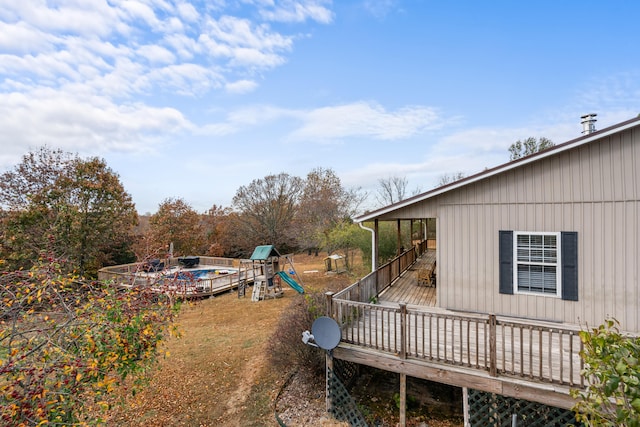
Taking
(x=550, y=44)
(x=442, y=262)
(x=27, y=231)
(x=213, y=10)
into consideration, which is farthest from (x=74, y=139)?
(x=550, y=44)

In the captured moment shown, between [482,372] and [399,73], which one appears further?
[399,73]

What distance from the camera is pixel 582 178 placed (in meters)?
6.02

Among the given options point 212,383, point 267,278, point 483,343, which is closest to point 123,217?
point 267,278

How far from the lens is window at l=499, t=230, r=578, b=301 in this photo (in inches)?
239

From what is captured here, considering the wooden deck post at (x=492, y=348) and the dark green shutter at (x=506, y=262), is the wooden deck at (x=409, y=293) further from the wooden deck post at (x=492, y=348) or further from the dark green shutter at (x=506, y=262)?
the wooden deck post at (x=492, y=348)

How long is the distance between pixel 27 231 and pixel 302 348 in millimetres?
15958

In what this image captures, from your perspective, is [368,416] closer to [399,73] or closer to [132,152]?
[399,73]

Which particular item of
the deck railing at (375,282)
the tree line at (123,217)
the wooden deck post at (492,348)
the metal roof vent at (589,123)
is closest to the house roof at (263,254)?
the tree line at (123,217)

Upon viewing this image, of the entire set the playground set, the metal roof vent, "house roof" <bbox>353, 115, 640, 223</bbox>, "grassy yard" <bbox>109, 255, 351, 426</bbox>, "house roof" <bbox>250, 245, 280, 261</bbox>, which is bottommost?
"grassy yard" <bbox>109, 255, 351, 426</bbox>

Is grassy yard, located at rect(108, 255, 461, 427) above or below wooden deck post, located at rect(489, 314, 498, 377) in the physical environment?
below

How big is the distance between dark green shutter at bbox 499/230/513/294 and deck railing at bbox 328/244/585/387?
32.2 inches

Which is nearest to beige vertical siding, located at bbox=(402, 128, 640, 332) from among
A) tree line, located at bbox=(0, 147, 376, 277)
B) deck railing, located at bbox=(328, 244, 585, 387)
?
deck railing, located at bbox=(328, 244, 585, 387)

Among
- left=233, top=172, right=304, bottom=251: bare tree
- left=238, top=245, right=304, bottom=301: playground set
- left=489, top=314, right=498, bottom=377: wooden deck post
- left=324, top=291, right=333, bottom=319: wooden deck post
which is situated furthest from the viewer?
left=233, top=172, right=304, bottom=251: bare tree

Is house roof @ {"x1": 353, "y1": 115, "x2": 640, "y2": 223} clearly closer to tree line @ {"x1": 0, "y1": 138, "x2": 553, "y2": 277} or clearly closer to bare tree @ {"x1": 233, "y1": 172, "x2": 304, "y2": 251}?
tree line @ {"x1": 0, "y1": 138, "x2": 553, "y2": 277}
